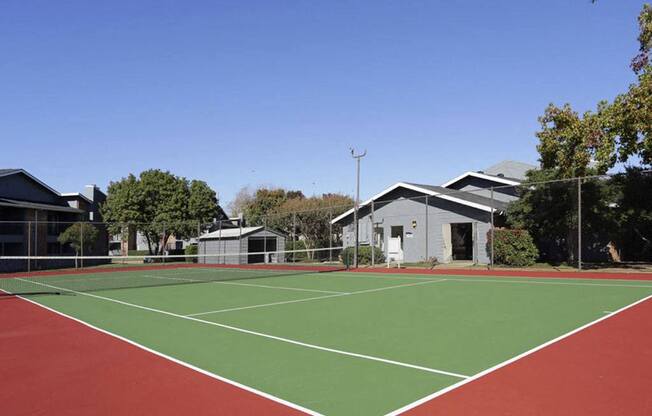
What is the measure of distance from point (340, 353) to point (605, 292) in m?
9.16

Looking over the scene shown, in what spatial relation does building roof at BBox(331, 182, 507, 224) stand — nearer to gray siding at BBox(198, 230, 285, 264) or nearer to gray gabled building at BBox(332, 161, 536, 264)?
gray gabled building at BBox(332, 161, 536, 264)

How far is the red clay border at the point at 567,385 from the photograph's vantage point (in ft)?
14.1

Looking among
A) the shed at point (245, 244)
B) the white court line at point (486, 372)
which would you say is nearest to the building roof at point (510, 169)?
the shed at point (245, 244)

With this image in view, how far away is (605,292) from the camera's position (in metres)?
12.6

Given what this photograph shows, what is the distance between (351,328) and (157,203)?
44.8 meters

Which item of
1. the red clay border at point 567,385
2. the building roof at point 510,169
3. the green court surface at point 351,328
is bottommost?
the green court surface at point 351,328

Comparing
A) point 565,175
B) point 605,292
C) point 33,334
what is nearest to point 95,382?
point 33,334

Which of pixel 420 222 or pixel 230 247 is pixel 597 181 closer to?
pixel 420 222

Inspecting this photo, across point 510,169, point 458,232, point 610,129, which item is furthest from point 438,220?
point 510,169

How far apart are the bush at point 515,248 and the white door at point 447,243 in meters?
6.13

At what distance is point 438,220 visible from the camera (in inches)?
1226

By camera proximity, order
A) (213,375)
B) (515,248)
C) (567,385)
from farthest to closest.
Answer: (515,248), (213,375), (567,385)

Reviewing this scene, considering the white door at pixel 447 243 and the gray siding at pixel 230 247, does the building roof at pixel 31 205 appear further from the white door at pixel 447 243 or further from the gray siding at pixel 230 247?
the white door at pixel 447 243

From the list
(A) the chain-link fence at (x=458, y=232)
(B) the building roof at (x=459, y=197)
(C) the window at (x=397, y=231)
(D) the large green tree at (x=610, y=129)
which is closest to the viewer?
(D) the large green tree at (x=610, y=129)
